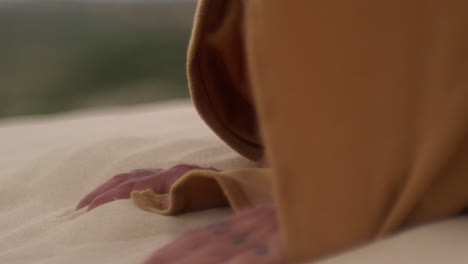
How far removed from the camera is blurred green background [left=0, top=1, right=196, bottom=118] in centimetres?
205

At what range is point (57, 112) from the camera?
2.06m

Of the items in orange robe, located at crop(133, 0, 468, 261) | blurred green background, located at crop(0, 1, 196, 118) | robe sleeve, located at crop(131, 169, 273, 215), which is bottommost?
blurred green background, located at crop(0, 1, 196, 118)

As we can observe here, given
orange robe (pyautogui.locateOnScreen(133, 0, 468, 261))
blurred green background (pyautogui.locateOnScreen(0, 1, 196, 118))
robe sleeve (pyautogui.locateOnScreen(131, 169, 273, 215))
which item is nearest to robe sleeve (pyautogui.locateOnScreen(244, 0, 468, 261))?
orange robe (pyautogui.locateOnScreen(133, 0, 468, 261))

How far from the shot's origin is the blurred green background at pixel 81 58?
2.05 metres

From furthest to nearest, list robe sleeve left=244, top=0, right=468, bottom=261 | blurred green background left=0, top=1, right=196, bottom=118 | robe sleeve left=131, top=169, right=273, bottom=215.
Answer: blurred green background left=0, top=1, right=196, bottom=118
robe sleeve left=131, top=169, right=273, bottom=215
robe sleeve left=244, top=0, right=468, bottom=261

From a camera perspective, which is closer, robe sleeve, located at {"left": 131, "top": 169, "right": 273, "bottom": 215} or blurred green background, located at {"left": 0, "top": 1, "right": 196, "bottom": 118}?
robe sleeve, located at {"left": 131, "top": 169, "right": 273, "bottom": 215}

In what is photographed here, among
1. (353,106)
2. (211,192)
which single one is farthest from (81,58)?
(353,106)

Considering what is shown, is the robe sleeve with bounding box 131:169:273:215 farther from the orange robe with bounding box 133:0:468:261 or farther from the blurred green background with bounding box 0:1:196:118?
the blurred green background with bounding box 0:1:196:118

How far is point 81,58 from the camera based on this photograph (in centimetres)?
210

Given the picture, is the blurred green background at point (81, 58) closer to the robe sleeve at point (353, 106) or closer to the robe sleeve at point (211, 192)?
the robe sleeve at point (211, 192)

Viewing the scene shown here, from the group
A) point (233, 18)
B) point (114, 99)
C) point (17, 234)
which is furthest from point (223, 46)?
point (114, 99)

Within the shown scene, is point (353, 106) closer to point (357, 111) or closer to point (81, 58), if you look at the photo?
point (357, 111)

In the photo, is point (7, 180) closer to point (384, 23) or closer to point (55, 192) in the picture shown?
point (55, 192)

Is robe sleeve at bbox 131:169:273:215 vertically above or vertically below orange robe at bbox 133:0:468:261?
below
